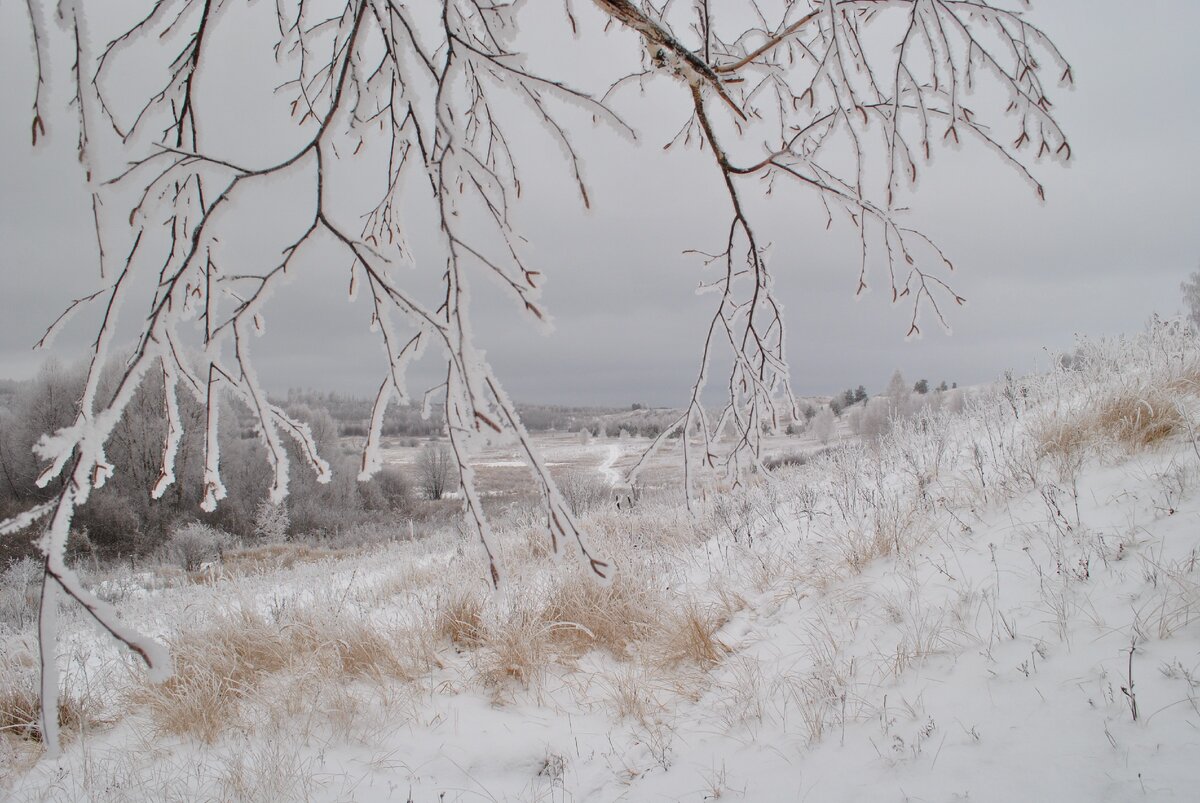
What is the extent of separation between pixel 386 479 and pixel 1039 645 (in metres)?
29.0

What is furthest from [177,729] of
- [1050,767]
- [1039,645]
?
[1039,645]

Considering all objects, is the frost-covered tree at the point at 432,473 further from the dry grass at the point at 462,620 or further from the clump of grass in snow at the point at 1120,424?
the clump of grass in snow at the point at 1120,424

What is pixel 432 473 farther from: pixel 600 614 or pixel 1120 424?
pixel 1120 424

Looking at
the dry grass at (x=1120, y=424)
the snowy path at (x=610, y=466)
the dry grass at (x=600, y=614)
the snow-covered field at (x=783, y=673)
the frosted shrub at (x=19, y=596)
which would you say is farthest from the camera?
the snowy path at (x=610, y=466)

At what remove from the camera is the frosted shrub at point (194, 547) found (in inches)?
589

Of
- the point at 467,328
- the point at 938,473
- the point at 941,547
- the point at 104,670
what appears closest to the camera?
the point at 467,328

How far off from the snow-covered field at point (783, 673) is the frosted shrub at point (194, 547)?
42.7ft

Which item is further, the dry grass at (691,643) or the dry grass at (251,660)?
the dry grass at (691,643)

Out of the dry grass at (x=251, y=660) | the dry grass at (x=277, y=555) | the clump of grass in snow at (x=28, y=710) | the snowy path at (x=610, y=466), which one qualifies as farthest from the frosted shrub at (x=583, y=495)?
the clump of grass in snow at (x=28, y=710)

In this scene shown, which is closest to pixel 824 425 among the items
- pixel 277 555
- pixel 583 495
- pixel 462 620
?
pixel 583 495

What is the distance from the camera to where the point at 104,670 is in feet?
11.4

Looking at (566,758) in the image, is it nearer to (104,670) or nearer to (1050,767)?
(1050,767)

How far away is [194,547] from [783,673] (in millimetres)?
18259

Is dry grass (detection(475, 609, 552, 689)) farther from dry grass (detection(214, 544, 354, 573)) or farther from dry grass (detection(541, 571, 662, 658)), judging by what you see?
dry grass (detection(214, 544, 354, 573))
